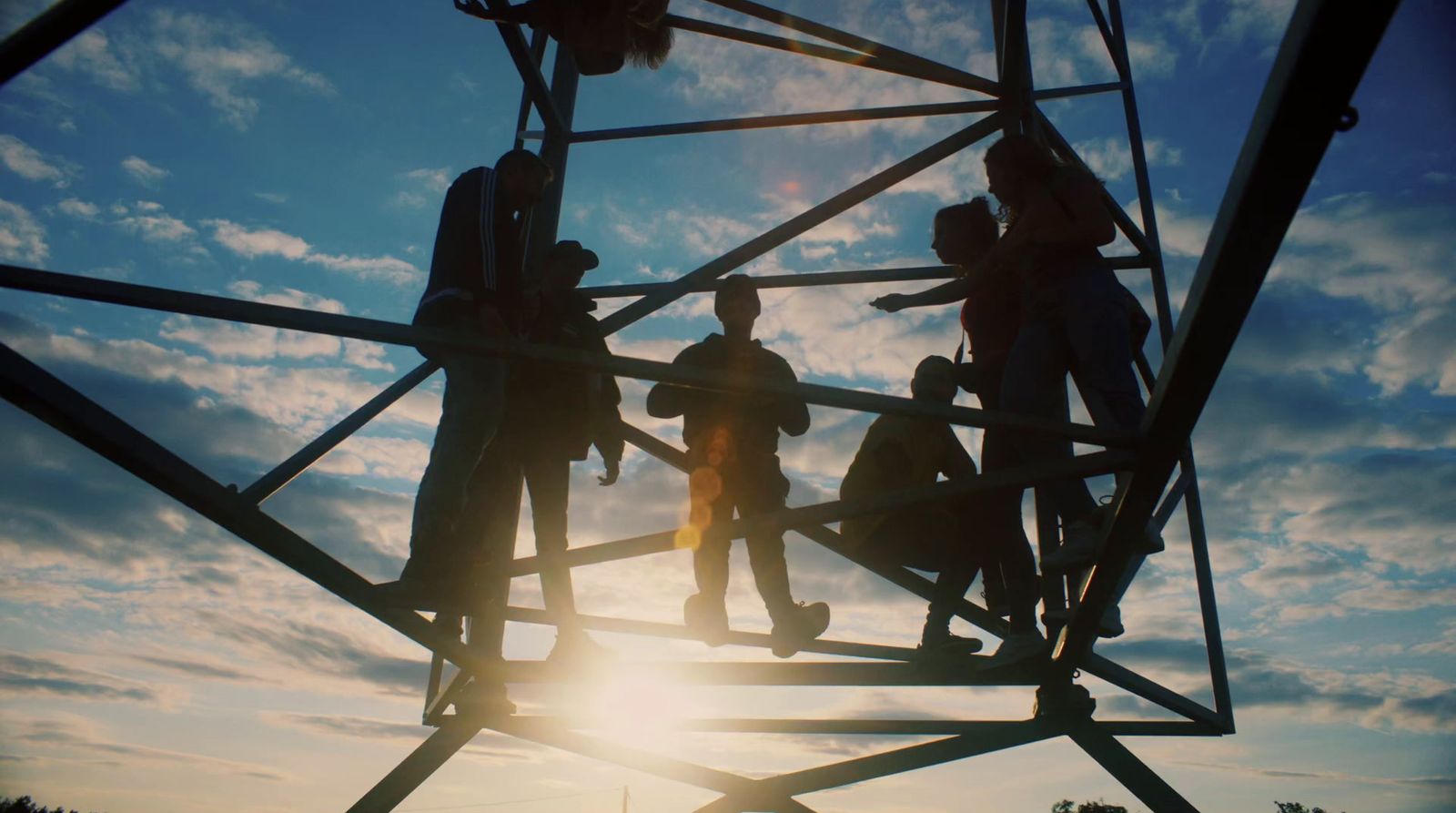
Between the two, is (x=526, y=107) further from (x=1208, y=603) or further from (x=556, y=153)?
(x=1208, y=603)

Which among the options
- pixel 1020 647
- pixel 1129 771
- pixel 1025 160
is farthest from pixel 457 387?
pixel 1129 771

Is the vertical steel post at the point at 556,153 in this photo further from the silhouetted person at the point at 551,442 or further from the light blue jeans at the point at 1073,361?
the light blue jeans at the point at 1073,361

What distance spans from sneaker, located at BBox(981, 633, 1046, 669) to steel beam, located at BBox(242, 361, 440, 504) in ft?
11.0

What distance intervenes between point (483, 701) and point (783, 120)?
161 inches

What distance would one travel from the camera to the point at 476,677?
18.4 ft

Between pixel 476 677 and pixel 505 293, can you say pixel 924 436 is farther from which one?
pixel 476 677

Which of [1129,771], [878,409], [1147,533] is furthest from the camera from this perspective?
[1129,771]

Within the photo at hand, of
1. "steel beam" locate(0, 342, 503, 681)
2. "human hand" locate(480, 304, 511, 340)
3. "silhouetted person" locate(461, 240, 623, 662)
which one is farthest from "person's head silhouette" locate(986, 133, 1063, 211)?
"steel beam" locate(0, 342, 503, 681)

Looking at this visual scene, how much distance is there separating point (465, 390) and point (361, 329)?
0.65 m

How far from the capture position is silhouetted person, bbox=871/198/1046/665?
4969 mm

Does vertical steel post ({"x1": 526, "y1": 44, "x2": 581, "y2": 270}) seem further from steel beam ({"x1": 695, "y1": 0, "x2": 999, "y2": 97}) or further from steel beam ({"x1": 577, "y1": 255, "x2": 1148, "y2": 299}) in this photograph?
steel beam ({"x1": 695, "y1": 0, "x2": 999, "y2": 97})

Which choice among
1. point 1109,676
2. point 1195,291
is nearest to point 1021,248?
point 1195,291

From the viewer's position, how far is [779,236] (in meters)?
5.68

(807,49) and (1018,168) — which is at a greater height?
(807,49)
